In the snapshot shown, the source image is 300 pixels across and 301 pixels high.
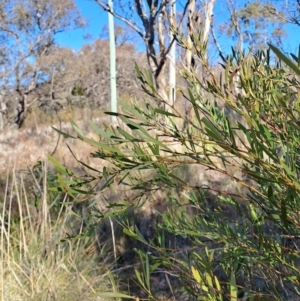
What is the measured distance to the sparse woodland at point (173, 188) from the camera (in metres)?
0.44

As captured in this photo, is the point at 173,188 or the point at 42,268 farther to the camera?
the point at 42,268

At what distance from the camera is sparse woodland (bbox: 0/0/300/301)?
44cm

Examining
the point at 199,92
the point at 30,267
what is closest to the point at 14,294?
the point at 30,267

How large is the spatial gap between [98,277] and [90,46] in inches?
494

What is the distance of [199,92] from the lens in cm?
68

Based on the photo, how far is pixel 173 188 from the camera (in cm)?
75

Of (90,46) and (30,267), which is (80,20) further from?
(30,267)

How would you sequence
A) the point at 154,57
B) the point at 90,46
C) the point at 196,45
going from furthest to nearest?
1. the point at 90,46
2. the point at 154,57
3. the point at 196,45

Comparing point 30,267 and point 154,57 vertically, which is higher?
point 154,57

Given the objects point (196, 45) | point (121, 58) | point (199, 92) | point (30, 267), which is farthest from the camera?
point (121, 58)

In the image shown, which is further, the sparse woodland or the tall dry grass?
the tall dry grass

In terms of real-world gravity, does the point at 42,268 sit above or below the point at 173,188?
below

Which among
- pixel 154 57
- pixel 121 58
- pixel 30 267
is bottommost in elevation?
pixel 30 267

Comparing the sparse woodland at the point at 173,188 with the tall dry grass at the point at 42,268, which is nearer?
the sparse woodland at the point at 173,188
